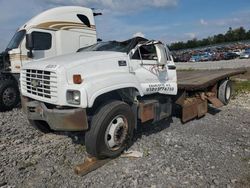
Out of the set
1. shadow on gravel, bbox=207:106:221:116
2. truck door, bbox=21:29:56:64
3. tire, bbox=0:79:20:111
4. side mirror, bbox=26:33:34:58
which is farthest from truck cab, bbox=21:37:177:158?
truck door, bbox=21:29:56:64

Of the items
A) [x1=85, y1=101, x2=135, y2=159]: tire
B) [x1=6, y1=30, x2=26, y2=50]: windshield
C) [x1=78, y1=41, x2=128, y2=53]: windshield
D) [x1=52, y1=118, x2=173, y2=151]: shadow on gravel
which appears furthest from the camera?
[x1=6, y1=30, x2=26, y2=50]: windshield

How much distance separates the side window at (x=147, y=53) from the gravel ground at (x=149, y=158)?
1.62 metres

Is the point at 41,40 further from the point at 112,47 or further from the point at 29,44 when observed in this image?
the point at 112,47

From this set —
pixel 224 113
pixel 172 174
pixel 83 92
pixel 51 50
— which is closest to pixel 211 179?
pixel 172 174

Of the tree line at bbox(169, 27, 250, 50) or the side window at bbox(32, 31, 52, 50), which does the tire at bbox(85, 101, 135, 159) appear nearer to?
the side window at bbox(32, 31, 52, 50)

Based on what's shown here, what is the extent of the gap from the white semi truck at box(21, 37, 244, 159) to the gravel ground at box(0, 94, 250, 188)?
45cm

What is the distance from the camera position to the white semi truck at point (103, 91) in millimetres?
4520

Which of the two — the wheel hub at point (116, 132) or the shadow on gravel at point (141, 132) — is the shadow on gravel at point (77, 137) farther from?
the wheel hub at point (116, 132)

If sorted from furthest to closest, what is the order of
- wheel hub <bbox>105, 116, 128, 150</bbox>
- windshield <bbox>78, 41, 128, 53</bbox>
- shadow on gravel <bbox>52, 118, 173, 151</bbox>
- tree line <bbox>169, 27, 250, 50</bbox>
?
tree line <bbox>169, 27, 250, 50</bbox>
shadow on gravel <bbox>52, 118, 173, 151</bbox>
windshield <bbox>78, 41, 128, 53</bbox>
wheel hub <bbox>105, 116, 128, 150</bbox>

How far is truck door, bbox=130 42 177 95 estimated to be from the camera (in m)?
5.66

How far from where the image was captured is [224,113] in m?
8.53

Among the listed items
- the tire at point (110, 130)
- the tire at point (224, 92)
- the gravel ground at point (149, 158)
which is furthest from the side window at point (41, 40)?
the tire at point (110, 130)

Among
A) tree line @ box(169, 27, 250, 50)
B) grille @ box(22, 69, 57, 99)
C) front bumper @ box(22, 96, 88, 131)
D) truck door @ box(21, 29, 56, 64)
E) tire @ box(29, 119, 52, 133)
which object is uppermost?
tree line @ box(169, 27, 250, 50)

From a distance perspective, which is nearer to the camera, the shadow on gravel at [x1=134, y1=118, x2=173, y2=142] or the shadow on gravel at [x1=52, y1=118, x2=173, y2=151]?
the shadow on gravel at [x1=52, y1=118, x2=173, y2=151]
